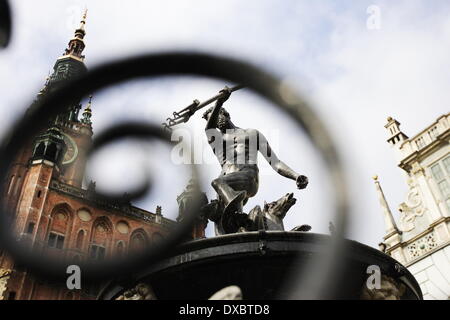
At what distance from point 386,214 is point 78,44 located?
61.9 meters

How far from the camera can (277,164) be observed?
593 centimetres

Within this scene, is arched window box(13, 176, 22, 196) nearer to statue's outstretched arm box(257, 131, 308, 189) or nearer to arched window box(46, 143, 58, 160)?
arched window box(46, 143, 58, 160)

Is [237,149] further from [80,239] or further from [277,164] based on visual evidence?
[80,239]

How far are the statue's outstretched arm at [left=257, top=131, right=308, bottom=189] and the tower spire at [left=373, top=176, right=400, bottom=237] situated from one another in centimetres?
1369

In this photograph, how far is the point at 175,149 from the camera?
11.0ft

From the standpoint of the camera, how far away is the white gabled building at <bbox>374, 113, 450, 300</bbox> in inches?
607

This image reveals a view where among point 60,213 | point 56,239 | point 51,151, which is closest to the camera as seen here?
point 56,239

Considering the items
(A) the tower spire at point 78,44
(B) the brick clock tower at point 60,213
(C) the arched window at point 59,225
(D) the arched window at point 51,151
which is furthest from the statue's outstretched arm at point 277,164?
(A) the tower spire at point 78,44

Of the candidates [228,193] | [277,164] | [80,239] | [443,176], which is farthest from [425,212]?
[80,239]

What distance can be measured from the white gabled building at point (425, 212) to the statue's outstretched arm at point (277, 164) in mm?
11406
